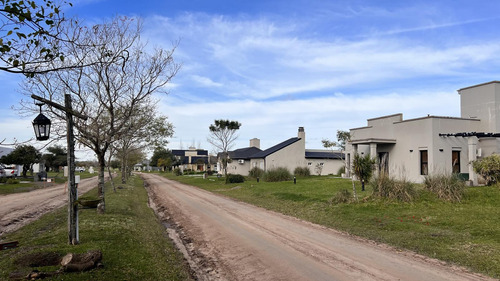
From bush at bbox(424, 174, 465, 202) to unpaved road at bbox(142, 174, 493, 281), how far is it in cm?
586

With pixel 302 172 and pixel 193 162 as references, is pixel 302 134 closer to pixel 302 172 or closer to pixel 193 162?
pixel 302 172

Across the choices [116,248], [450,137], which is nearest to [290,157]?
[450,137]

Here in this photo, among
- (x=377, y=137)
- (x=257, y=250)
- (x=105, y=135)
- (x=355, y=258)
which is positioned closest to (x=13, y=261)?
(x=257, y=250)

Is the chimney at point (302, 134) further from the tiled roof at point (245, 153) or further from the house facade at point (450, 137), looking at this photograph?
the house facade at point (450, 137)

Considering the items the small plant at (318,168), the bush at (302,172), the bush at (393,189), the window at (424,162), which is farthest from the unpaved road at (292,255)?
the small plant at (318,168)

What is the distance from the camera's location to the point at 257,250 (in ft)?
28.8

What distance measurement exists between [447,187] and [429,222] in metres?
3.77

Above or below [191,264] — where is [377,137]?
above

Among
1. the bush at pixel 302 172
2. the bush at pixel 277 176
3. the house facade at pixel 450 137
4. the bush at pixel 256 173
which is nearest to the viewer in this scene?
the house facade at pixel 450 137

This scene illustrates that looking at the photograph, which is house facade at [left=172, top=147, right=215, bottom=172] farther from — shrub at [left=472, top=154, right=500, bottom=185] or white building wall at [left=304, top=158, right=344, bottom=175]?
shrub at [left=472, top=154, right=500, bottom=185]

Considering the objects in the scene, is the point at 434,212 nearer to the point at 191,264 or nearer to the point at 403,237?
the point at 403,237

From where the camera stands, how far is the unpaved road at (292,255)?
6.78 meters

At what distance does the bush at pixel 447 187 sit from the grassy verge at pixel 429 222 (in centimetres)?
27

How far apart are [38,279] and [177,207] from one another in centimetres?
1282
